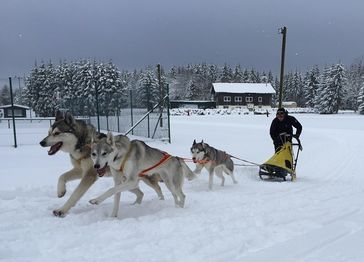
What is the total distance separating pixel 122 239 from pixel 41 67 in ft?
181

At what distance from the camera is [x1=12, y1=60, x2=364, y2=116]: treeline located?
1898 cm

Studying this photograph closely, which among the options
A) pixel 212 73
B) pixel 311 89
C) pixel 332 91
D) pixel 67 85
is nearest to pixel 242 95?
pixel 311 89

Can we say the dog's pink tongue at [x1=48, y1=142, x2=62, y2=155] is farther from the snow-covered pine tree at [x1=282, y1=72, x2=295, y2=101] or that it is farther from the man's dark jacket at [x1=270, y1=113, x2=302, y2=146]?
the snow-covered pine tree at [x1=282, y1=72, x2=295, y2=101]

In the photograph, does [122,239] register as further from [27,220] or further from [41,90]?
[41,90]

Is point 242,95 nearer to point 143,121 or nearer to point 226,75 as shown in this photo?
point 226,75

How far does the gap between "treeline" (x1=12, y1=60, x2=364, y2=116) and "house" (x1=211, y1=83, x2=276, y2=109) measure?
30.6 ft

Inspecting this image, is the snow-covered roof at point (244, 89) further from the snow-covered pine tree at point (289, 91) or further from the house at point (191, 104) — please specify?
the snow-covered pine tree at point (289, 91)

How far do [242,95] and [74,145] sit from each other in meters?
81.4

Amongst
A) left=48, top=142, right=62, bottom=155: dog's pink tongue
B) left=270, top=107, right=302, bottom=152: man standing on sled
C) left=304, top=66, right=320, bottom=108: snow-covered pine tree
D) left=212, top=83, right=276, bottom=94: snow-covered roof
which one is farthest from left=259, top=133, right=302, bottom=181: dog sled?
left=212, top=83, right=276, bottom=94: snow-covered roof

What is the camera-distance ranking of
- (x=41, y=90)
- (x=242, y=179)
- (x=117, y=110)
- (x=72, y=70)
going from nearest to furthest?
1. (x=242, y=179)
2. (x=117, y=110)
3. (x=41, y=90)
4. (x=72, y=70)

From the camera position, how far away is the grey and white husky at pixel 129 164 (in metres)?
4.78

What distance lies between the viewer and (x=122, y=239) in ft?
13.0

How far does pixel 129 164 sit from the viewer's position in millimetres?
5051

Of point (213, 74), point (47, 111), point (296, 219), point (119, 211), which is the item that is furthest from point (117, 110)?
point (213, 74)
